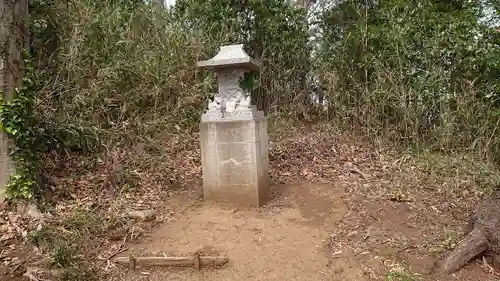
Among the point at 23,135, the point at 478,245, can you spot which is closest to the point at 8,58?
the point at 23,135

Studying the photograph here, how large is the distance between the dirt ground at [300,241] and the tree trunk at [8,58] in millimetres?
1686

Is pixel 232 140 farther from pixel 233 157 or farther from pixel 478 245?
pixel 478 245

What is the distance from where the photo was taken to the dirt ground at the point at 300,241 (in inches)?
115

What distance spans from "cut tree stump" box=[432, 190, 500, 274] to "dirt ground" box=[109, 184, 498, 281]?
8cm

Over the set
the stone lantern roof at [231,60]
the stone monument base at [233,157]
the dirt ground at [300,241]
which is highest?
the stone lantern roof at [231,60]

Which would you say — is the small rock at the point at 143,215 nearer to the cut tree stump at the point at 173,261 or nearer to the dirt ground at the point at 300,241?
the dirt ground at the point at 300,241

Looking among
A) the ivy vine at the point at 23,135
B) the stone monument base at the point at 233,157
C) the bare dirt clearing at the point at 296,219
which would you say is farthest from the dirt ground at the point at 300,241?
the ivy vine at the point at 23,135

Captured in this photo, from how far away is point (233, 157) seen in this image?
418cm

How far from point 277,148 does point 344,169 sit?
3.94ft

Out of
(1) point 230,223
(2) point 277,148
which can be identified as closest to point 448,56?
(2) point 277,148

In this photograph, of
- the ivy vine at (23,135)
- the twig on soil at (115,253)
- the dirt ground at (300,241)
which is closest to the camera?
the dirt ground at (300,241)

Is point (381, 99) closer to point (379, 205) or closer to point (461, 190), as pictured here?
point (461, 190)

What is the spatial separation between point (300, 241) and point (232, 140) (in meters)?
1.38

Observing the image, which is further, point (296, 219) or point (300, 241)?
point (296, 219)
